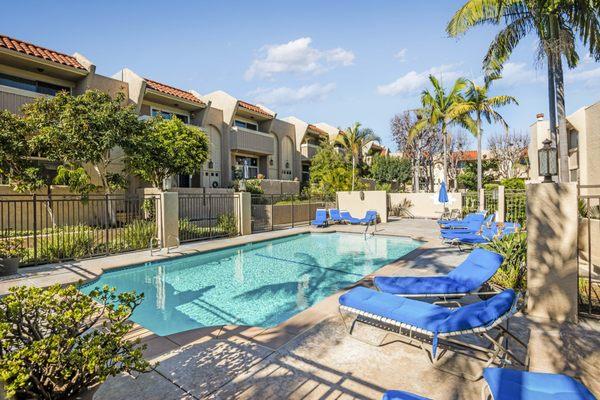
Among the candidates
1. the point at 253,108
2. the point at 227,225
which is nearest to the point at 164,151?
the point at 227,225

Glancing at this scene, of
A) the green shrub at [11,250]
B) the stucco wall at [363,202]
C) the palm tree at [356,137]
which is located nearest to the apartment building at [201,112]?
the palm tree at [356,137]

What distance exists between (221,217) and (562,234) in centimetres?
1263

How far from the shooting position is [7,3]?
455 inches

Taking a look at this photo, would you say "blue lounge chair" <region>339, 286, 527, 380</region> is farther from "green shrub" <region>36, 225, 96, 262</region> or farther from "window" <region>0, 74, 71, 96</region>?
"window" <region>0, 74, 71, 96</region>

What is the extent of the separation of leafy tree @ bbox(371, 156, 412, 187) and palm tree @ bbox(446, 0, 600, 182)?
22.9 meters

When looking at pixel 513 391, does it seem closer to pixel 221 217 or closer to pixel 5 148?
pixel 221 217

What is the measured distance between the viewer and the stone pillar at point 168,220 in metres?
11.1

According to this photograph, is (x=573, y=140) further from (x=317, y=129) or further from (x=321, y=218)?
(x=317, y=129)

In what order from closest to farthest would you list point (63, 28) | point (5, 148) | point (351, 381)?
1. point (351, 381)
2. point (63, 28)
3. point (5, 148)

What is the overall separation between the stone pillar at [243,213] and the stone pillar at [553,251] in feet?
38.6

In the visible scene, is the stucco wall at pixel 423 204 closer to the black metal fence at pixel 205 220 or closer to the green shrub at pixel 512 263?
the black metal fence at pixel 205 220

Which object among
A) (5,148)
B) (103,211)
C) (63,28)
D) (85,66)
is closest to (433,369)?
(63,28)

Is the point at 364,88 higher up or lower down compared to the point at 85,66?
lower down

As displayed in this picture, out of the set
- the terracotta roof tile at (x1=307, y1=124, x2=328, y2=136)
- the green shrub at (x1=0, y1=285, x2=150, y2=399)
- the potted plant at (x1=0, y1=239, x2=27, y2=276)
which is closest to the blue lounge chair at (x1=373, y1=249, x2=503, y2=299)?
the green shrub at (x1=0, y1=285, x2=150, y2=399)
